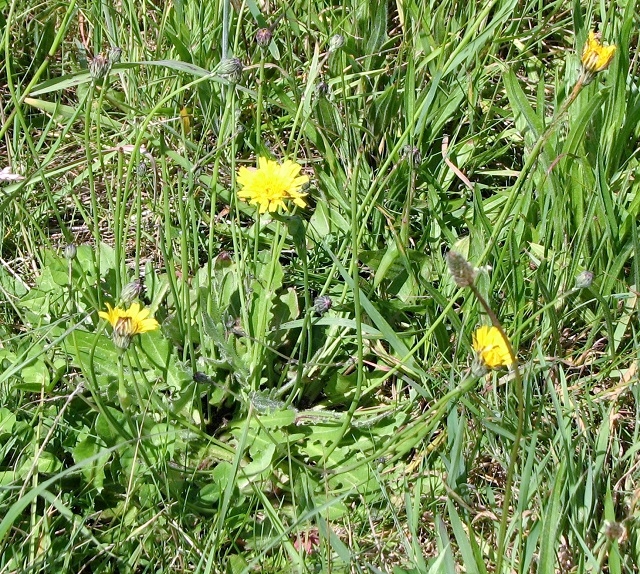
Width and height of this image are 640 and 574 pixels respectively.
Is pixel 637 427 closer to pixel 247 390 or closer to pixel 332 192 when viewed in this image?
pixel 247 390

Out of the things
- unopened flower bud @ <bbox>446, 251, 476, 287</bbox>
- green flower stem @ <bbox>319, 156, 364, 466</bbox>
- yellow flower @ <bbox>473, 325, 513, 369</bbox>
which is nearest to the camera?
unopened flower bud @ <bbox>446, 251, 476, 287</bbox>

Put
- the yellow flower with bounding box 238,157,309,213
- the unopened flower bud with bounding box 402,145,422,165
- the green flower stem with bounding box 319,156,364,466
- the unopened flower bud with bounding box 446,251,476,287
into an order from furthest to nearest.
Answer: the unopened flower bud with bounding box 402,145,422,165 < the yellow flower with bounding box 238,157,309,213 < the green flower stem with bounding box 319,156,364,466 < the unopened flower bud with bounding box 446,251,476,287

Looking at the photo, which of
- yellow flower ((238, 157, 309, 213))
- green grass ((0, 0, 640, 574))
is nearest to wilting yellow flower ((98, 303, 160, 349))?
green grass ((0, 0, 640, 574))

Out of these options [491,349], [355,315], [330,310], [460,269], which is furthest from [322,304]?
[460,269]

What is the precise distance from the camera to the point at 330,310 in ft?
5.91

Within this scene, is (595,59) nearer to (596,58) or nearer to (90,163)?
(596,58)

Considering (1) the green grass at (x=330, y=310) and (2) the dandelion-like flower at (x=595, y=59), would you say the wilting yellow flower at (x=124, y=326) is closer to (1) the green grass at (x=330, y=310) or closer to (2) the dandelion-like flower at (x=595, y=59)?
(1) the green grass at (x=330, y=310)

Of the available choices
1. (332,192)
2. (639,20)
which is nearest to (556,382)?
(332,192)

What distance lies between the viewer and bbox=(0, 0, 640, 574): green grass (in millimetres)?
1438

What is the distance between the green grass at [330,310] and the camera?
56.6 inches

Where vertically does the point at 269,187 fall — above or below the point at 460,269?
below

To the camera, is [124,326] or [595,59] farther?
[595,59]

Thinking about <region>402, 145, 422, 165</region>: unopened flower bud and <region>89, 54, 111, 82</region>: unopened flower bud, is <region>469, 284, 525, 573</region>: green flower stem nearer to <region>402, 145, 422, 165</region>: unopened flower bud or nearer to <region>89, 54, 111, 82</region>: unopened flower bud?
<region>402, 145, 422, 165</region>: unopened flower bud

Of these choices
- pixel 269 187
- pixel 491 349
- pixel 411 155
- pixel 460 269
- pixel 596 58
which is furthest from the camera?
pixel 411 155
